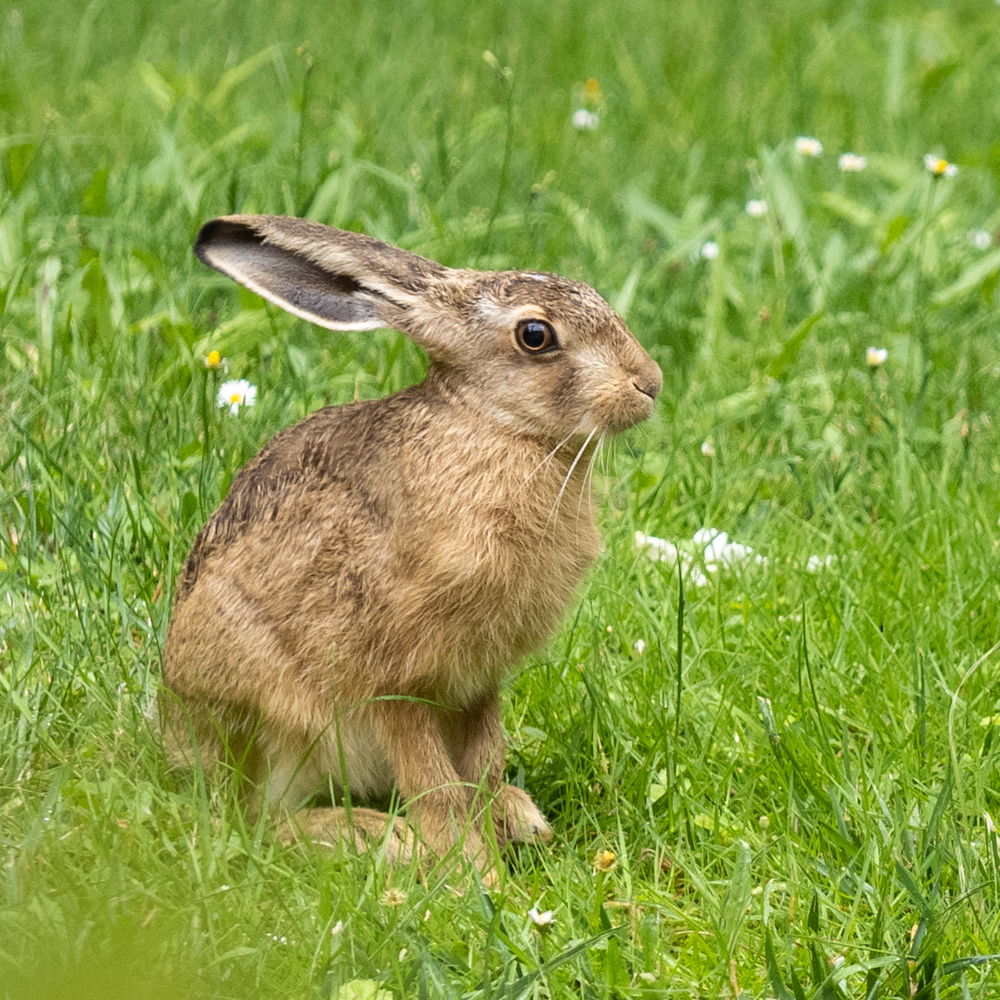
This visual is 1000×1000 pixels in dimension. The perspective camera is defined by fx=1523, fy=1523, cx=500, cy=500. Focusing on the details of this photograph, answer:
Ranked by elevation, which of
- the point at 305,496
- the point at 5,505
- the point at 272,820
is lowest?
the point at 272,820

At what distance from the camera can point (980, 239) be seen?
6.26 m

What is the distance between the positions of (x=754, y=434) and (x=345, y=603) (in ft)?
6.62

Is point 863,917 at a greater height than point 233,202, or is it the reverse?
point 233,202

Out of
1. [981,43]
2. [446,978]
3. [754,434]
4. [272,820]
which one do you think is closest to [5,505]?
[272,820]

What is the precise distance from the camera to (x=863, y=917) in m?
2.88

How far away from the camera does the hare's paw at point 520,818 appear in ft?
10.6

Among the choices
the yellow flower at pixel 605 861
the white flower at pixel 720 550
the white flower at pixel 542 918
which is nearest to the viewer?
the white flower at pixel 542 918

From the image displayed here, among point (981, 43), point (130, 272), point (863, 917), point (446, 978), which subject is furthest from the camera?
point (981, 43)

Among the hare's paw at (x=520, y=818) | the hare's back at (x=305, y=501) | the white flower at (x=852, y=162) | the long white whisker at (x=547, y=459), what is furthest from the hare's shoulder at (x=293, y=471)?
the white flower at (x=852, y=162)

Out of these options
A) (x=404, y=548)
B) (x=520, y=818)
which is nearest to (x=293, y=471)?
(x=404, y=548)

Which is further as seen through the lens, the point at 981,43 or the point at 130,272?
the point at 981,43

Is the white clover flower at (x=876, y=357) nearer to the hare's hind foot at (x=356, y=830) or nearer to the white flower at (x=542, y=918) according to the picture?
the hare's hind foot at (x=356, y=830)

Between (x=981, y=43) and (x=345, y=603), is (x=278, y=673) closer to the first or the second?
(x=345, y=603)

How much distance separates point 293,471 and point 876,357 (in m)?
2.48
